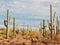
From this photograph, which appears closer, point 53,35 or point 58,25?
point 53,35

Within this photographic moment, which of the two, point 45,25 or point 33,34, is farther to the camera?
point 33,34

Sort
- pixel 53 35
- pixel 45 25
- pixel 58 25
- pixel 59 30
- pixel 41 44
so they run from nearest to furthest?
pixel 41 44 < pixel 53 35 < pixel 45 25 < pixel 58 25 < pixel 59 30

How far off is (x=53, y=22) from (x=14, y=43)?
523cm

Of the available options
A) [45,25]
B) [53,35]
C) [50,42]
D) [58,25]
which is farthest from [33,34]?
[50,42]

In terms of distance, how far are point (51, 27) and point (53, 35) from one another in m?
3.11

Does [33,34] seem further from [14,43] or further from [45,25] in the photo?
[14,43]

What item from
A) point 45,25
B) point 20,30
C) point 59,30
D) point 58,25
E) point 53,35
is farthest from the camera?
point 20,30

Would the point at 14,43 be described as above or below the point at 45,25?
below

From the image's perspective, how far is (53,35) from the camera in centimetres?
2867

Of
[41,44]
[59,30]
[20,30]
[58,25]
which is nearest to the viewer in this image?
[41,44]

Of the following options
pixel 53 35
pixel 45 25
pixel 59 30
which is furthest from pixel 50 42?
pixel 59 30

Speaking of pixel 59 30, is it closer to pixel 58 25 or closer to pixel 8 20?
pixel 58 25

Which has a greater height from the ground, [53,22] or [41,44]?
[53,22]

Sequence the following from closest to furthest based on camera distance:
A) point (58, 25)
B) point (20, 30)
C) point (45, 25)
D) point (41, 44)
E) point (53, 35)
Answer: point (41, 44) → point (53, 35) → point (45, 25) → point (58, 25) → point (20, 30)
